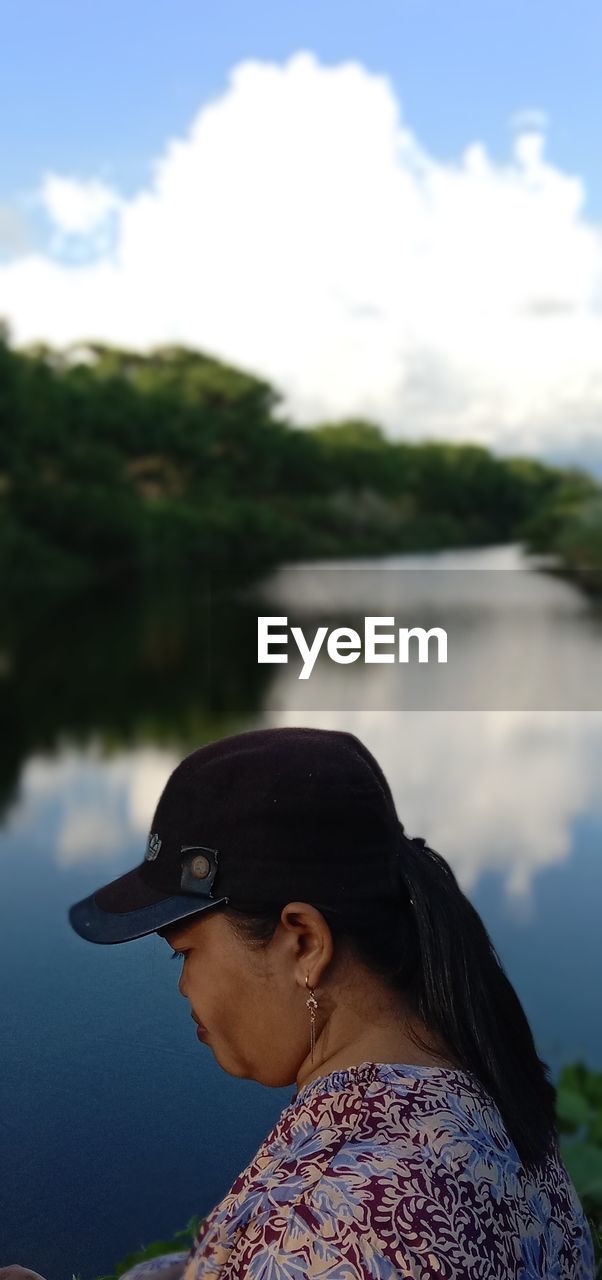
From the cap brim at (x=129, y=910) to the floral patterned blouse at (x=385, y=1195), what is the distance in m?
0.15

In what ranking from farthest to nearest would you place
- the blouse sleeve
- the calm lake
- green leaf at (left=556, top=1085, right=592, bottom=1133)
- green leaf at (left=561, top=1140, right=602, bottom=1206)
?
1. green leaf at (left=556, top=1085, right=592, bottom=1133)
2. green leaf at (left=561, top=1140, right=602, bottom=1206)
3. the calm lake
4. the blouse sleeve

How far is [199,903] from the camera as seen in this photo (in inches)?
37.2

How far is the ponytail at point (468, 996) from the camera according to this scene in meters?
0.95

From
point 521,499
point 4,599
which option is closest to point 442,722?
point 521,499

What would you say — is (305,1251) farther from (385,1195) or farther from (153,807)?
(153,807)

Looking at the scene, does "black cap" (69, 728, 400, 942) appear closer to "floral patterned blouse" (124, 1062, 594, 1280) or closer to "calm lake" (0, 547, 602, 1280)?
"floral patterned blouse" (124, 1062, 594, 1280)

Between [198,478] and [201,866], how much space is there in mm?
16626

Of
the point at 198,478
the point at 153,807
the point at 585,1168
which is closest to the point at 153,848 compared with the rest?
the point at 585,1168

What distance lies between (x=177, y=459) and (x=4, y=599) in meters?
3.95

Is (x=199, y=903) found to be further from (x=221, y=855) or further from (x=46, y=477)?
(x=46, y=477)

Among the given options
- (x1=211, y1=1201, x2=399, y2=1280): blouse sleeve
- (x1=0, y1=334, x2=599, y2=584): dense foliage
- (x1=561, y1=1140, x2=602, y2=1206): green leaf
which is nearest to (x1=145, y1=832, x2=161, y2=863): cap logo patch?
(x1=211, y1=1201, x2=399, y2=1280): blouse sleeve

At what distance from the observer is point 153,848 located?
0.99 metres

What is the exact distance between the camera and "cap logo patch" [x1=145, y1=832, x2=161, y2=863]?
0.98 m

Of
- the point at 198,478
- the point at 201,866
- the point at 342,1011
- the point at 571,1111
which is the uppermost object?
the point at 198,478
